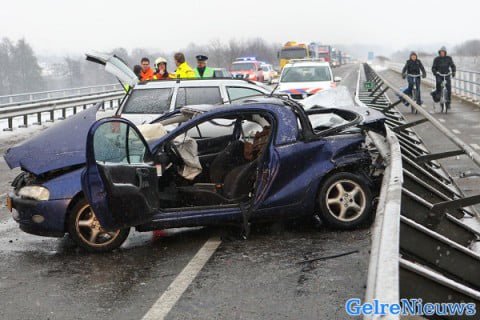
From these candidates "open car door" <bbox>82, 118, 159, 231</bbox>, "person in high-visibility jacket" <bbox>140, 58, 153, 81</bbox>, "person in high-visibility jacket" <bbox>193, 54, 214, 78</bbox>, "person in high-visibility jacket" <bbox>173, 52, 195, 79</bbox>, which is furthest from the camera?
"person in high-visibility jacket" <bbox>193, 54, 214, 78</bbox>

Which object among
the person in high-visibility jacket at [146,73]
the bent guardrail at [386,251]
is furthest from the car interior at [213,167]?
the person in high-visibility jacket at [146,73]

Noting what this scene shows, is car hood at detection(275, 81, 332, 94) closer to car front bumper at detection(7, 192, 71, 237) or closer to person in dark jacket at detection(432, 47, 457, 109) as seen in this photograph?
person in dark jacket at detection(432, 47, 457, 109)

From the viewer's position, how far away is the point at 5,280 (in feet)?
19.8

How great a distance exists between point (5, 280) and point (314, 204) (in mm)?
3074

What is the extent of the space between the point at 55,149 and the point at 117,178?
113 cm

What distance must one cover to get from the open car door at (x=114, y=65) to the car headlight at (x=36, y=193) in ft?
12.5

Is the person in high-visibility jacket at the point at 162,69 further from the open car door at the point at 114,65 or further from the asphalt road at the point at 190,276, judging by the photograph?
the asphalt road at the point at 190,276

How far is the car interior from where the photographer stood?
280 inches

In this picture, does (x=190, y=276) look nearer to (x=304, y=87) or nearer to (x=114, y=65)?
(x=114, y=65)

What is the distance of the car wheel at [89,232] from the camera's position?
6.79 meters

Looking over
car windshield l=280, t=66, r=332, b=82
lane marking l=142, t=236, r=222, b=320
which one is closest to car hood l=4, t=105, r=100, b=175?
lane marking l=142, t=236, r=222, b=320

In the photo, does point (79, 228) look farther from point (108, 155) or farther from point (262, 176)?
point (262, 176)

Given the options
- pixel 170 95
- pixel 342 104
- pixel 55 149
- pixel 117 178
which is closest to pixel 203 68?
pixel 170 95

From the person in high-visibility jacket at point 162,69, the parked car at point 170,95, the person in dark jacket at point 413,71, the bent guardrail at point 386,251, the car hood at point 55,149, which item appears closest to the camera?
the bent guardrail at point 386,251
